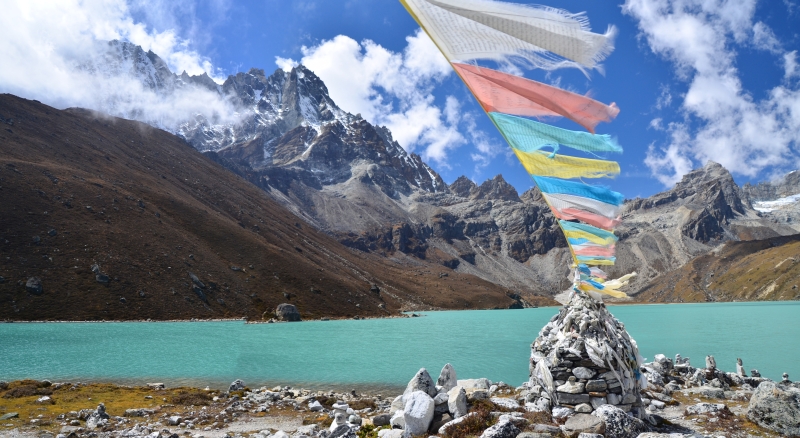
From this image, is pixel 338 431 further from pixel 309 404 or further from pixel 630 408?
pixel 309 404

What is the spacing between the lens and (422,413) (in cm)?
1025

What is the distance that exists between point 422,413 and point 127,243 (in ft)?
351

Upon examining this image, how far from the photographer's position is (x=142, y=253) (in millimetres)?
97938

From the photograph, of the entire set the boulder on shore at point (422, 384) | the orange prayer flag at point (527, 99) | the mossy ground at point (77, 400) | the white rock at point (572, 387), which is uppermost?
the orange prayer flag at point (527, 99)

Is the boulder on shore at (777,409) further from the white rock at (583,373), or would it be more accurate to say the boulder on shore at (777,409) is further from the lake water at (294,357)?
the lake water at (294,357)

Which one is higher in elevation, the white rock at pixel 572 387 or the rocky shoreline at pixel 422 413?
the white rock at pixel 572 387

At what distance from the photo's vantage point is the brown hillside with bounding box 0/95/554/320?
269 feet

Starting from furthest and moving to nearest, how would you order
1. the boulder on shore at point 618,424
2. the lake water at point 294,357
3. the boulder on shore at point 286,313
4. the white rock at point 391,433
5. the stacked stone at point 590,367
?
the boulder on shore at point 286,313 < the lake water at point 294,357 < the stacked stone at point 590,367 < the white rock at point 391,433 < the boulder on shore at point 618,424

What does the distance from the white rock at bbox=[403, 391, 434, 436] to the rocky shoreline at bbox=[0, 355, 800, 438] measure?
0.07 ft

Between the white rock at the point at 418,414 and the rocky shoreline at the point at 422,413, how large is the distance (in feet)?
0.07

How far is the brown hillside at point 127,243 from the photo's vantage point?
269ft

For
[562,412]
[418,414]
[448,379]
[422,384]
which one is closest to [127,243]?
[448,379]

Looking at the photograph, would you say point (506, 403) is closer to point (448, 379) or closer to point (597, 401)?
point (597, 401)

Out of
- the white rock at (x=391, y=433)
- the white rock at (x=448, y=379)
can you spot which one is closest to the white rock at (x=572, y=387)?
the white rock at (x=448, y=379)
